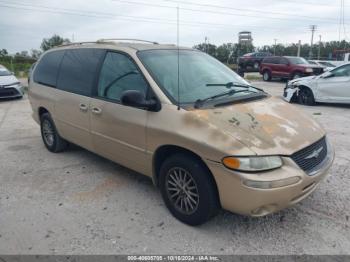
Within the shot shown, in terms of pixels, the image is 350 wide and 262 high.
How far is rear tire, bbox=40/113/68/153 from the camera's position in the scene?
222 inches

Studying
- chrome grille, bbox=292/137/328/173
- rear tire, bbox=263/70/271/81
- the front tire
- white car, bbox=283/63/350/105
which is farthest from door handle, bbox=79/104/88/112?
rear tire, bbox=263/70/271/81

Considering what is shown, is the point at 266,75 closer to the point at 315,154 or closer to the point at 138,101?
the point at 315,154

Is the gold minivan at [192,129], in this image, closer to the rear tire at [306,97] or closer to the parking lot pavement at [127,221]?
the parking lot pavement at [127,221]

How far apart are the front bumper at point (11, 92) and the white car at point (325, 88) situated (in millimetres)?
9675

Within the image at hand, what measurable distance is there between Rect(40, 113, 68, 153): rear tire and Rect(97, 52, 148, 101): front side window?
174cm

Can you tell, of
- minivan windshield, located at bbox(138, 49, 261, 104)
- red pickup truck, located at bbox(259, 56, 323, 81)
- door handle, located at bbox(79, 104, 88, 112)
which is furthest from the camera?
red pickup truck, located at bbox(259, 56, 323, 81)

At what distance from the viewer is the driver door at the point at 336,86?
10195 millimetres

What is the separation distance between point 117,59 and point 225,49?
48015mm

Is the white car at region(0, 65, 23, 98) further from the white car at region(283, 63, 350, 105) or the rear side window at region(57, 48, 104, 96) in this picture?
the white car at region(283, 63, 350, 105)

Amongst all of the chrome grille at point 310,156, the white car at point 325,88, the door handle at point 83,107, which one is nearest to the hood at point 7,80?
the door handle at point 83,107

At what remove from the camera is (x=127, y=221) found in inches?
139

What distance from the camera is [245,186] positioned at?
2.84 metres

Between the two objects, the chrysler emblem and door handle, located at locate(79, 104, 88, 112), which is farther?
door handle, located at locate(79, 104, 88, 112)

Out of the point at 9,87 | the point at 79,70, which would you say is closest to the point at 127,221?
the point at 79,70
